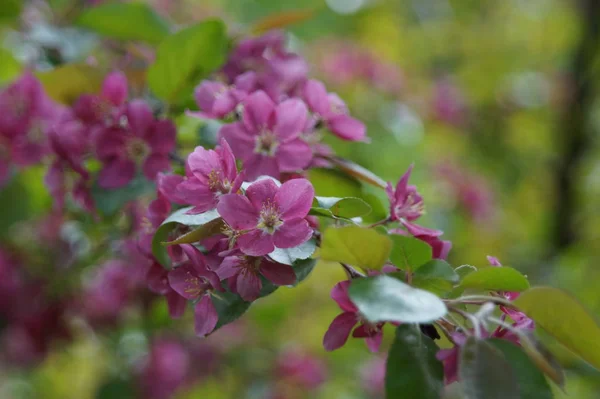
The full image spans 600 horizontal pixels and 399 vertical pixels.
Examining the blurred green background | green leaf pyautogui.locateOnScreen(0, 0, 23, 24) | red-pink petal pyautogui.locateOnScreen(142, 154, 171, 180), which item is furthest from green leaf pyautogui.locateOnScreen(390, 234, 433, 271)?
green leaf pyautogui.locateOnScreen(0, 0, 23, 24)

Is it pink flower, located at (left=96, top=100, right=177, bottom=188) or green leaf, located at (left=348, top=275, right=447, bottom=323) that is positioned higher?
green leaf, located at (left=348, top=275, right=447, bottom=323)

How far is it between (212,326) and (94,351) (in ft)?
6.92

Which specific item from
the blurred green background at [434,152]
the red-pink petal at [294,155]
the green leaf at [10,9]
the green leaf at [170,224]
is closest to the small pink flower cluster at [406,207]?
the red-pink petal at [294,155]

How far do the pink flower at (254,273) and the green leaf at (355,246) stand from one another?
0.06 metres

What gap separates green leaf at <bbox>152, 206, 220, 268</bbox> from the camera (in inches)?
24.2

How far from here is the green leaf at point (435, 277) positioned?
1.95 feet

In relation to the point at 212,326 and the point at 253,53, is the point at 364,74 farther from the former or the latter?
the point at 212,326

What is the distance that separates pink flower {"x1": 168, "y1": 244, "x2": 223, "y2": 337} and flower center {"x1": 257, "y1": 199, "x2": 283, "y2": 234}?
0.08 m

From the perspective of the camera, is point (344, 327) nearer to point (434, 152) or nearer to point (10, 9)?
point (10, 9)

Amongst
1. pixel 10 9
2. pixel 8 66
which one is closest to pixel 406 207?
pixel 10 9

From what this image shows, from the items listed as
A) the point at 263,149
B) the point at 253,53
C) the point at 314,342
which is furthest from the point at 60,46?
the point at 314,342

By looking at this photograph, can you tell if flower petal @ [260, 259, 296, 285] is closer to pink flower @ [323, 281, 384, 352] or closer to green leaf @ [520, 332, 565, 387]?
pink flower @ [323, 281, 384, 352]

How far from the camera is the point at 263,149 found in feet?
2.46

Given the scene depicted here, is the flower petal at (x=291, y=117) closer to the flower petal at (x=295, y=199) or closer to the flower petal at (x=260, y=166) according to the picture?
the flower petal at (x=260, y=166)
